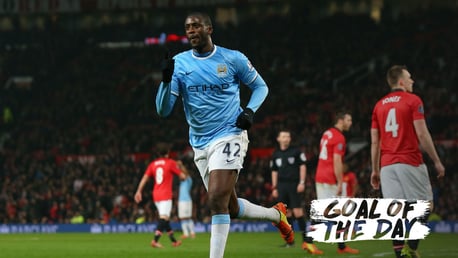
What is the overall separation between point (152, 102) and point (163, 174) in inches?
828

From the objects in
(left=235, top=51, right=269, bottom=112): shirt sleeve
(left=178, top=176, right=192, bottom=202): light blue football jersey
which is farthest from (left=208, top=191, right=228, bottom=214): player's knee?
(left=178, top=176, right=192, bottom=202): light blue football jersey

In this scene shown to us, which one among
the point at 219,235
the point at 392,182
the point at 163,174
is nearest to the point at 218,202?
the point at 219,235

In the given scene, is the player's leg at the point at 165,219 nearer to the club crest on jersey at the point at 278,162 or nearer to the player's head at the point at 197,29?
the club crest on jersey at the point at 278,162

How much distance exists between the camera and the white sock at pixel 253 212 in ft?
31.9

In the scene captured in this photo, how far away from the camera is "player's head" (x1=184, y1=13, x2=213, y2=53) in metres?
8.95

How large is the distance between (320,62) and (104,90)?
31.8 feet

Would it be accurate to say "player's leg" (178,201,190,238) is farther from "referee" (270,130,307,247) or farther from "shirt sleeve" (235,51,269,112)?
"shirt sleeve" (235,51,269,112)

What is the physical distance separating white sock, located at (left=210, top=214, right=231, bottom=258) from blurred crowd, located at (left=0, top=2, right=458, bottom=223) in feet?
58.2

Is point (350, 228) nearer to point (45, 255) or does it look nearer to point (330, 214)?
point (330, 214)

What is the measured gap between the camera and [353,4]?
4481cm

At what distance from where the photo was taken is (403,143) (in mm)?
10547

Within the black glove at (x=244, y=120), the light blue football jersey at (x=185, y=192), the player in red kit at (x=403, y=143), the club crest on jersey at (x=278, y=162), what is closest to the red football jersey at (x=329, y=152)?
the club crest on jersey at (x=278, y=162)

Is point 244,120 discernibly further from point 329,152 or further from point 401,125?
point 329,152

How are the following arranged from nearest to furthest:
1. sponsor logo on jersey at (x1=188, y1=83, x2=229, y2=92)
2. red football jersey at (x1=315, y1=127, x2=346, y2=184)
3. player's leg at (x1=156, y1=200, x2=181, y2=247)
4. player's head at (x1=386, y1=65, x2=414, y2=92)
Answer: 1. sponsor logo on jersey at (x1=188, y1=83, x2=229, y2=92)
2. player's head at (x1=386, y1=65, x2=414, y2=92)
3. red football jersey at (x1=315, y1=127, x2=346, y2=184)
4. player's leg at (x1=156, y1=200, x2=181, y2=247)
